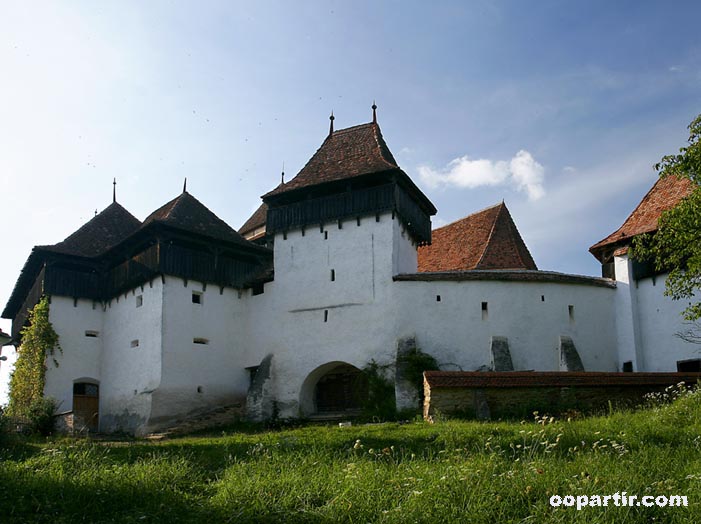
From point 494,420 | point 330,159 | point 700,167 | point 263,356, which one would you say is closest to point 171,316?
point 263,356

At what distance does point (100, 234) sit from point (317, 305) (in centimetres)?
870

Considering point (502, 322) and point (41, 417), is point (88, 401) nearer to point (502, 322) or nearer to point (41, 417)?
point (41, 417)

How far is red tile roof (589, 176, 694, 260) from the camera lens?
2080 centimetres

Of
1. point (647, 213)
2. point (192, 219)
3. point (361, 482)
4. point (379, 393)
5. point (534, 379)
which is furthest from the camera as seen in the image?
point (192, 219)

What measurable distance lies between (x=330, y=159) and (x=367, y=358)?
7.24m

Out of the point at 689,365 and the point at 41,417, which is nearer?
the point at 689,365

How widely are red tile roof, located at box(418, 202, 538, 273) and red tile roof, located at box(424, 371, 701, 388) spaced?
25.5ft

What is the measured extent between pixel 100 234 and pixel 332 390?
10.0 metres

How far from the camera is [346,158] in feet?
77.0

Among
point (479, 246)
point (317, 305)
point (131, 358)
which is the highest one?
point (479, 246)

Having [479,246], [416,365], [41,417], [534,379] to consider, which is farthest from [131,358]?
[534,379]

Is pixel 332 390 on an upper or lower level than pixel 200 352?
lower
